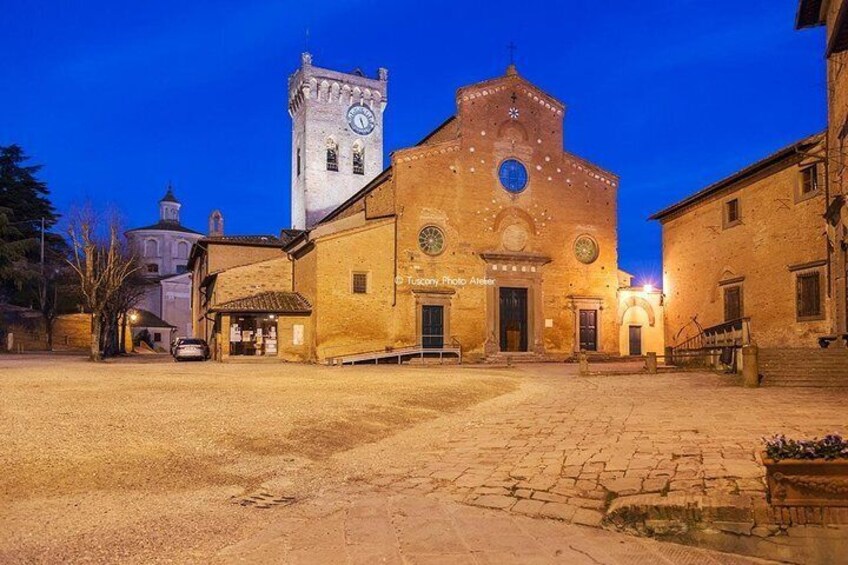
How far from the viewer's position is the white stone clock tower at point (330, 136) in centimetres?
5531

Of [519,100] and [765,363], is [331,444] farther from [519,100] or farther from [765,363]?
[519,100]

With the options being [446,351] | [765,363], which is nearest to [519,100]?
[446,351]

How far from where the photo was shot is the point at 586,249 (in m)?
33.5

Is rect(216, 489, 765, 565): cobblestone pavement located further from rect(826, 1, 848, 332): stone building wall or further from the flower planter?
rect(826, 1, 848, 332): stone building wall

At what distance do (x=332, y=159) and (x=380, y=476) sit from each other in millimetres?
52175

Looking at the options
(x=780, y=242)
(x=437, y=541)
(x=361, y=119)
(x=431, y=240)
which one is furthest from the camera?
(x=361, y=119)

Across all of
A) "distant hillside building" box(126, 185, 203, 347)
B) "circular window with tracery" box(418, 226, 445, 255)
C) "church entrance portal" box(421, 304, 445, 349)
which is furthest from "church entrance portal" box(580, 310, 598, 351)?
"distant hillside building" box(126, 185, 203, 347)

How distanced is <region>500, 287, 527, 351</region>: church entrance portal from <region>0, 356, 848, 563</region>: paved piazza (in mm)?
18947

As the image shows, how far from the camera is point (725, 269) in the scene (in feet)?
78.4

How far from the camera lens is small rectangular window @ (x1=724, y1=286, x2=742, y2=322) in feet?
75.5

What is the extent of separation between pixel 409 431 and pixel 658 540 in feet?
17.3

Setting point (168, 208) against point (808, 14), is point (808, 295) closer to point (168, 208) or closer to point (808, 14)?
point (808, 14)

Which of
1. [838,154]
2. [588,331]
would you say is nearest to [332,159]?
[588,331]

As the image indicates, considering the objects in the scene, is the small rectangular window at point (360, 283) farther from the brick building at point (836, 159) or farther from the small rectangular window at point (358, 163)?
the small rectangular window at point (358, 163)
